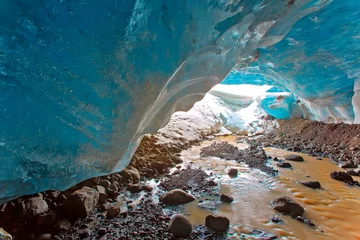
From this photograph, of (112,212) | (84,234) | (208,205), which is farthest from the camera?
(208,205)

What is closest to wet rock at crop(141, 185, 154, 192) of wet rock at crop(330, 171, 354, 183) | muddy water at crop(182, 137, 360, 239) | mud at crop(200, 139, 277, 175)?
muddy water at crop(182, 137, 360, 239)

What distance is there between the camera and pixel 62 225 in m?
2.06

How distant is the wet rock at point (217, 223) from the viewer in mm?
2193

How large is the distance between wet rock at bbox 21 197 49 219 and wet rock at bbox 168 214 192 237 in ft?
4.62

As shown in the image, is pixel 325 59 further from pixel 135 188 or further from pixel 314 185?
pixel 135 188

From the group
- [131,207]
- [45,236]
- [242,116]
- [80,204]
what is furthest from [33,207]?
[242,116]

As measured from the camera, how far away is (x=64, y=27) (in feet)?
5.07

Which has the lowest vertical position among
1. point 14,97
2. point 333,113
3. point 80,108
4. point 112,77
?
point 14,97

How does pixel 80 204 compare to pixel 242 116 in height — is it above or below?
below

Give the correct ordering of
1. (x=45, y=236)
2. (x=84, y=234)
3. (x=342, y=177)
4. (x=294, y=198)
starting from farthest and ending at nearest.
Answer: (x=342, y=177) → (x=294, y=198) → (x=84, y=234) → (x=45, y=236)

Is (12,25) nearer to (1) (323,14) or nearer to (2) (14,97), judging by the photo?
(2) (14,97)

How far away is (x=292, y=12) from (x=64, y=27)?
373cm

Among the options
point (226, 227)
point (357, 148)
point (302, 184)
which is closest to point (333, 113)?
point (357, 148)

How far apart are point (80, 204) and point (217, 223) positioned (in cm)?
163
